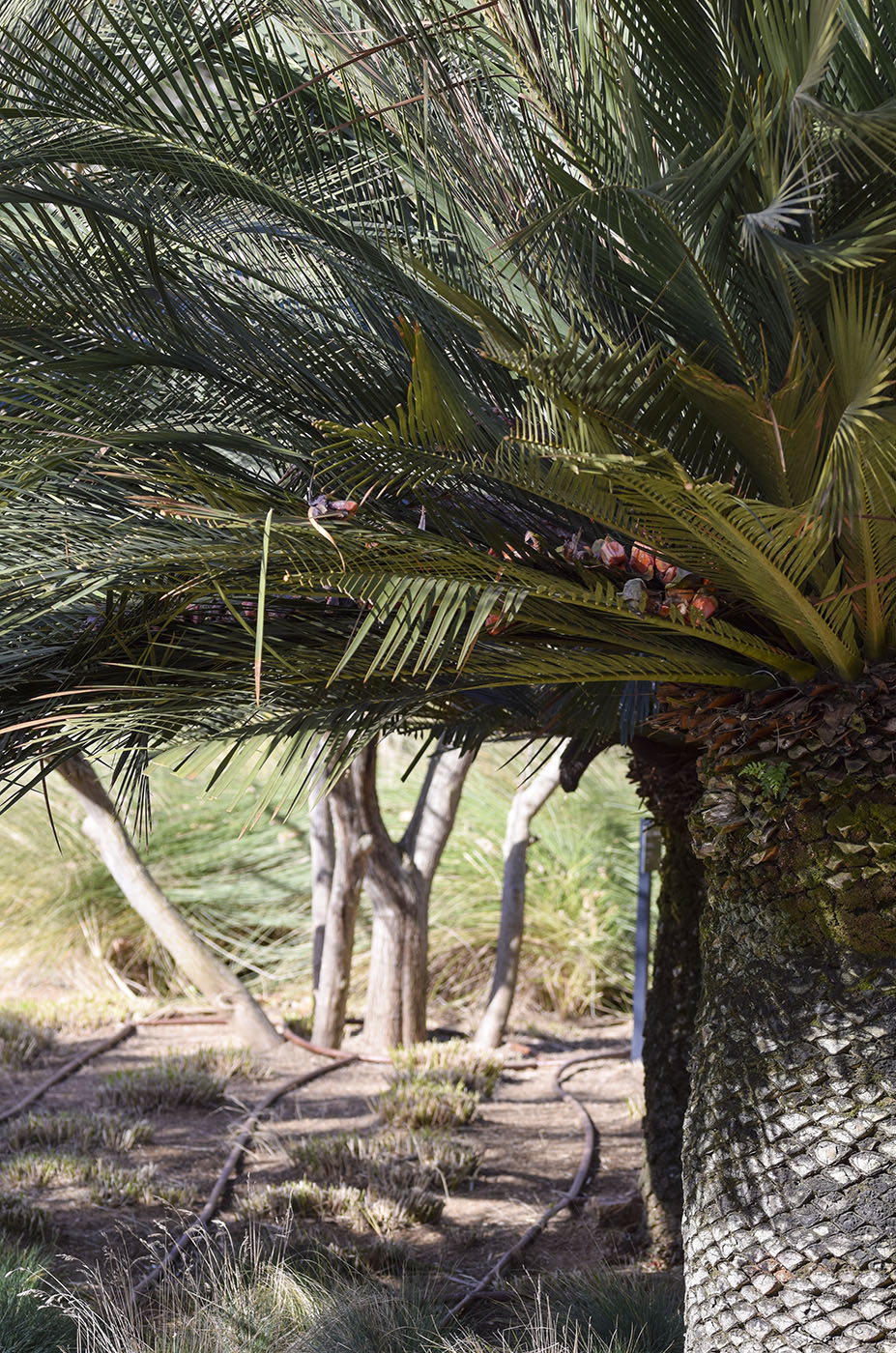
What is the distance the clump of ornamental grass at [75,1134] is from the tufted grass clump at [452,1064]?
1.52 meters

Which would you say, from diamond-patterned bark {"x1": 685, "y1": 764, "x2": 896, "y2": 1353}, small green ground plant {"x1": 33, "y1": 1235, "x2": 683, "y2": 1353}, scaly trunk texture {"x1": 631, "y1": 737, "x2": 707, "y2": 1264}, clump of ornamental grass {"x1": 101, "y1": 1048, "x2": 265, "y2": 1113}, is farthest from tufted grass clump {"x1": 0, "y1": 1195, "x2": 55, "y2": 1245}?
diamond-patterned bark {"x1": 685, "y1": 764, "x2": 896, "y2": 1353}

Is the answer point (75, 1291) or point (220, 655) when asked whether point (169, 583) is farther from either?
point (75, 1291)

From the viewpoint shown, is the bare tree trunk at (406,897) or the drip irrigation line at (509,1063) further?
the drip irrigation line at (509,1063)

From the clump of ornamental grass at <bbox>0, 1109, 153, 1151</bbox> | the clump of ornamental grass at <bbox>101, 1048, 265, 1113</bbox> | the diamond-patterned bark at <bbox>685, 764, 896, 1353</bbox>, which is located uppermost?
the diamond-patterned bark at <bbox>685, 764, 896, 1353</bbox>

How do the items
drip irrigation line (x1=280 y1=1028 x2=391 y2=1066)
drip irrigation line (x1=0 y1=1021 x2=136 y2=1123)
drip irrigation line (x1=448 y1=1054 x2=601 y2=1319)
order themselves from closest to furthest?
drip irrigation line (x1=448 y1=1054 x2=601 y2=1319) → drip irrigation line (x1=0 y1=1021 x2=136 y2=1123) → drip irrigation line (x1=280 y1=1028 x2=391 y2=1066)

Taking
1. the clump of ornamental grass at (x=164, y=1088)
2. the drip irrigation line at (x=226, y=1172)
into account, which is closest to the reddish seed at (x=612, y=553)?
the drip irrigation line at (x=226, y=1172)

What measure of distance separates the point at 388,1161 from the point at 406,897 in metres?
2.26

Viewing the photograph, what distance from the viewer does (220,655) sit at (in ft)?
9.58

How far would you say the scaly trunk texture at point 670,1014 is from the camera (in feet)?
14.5

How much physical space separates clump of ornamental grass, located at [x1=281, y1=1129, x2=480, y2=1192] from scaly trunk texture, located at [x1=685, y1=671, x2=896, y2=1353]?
107 inches

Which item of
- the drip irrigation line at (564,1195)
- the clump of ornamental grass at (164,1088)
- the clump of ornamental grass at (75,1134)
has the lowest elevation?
the drip irrigation line at (564,1195)

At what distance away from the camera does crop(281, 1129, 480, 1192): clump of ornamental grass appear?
5.35 metres

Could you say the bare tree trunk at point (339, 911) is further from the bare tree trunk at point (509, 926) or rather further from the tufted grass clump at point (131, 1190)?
the tufted grass clump at point (131, 1190)

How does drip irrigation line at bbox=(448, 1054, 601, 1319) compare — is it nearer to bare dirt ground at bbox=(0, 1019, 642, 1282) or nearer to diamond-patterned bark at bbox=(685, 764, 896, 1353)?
bare dirt ground at bbox=(0, 1019, 642, 1282)
